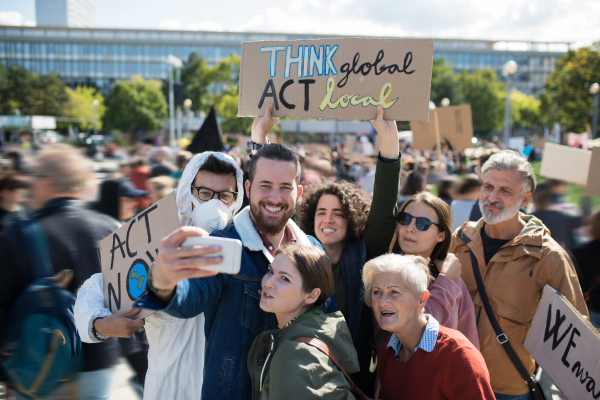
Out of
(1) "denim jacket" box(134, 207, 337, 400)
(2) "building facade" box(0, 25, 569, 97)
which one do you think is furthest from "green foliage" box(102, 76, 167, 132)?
(1) "denim jacket" box(134, 207, 337, 400)

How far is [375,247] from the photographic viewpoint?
8.84 feet

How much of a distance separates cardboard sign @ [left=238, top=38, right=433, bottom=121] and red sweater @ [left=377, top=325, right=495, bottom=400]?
1.18 m

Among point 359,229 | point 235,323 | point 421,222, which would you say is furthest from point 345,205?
point 235,323

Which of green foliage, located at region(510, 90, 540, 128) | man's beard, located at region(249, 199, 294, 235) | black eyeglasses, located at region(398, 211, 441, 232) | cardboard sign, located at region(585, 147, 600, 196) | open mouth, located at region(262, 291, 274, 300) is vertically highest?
green foliage, located at region(510, 90, 540, 128)

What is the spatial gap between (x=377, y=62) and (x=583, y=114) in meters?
33.7

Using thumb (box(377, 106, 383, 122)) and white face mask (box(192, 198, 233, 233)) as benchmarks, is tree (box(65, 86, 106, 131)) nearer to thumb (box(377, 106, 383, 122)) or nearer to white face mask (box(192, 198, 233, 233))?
white face mask (box(192, 198, 233, 233))

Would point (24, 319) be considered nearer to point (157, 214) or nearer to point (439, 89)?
point (157, 214)

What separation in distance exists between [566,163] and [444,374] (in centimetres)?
413

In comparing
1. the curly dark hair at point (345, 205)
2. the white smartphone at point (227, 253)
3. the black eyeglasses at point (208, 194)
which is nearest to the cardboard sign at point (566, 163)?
the curly dark hair at point (345, 205)

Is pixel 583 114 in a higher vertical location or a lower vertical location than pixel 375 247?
higher

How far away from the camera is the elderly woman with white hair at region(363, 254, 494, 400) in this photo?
182cm

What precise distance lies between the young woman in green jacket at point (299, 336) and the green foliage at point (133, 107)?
59.2m

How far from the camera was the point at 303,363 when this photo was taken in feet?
5.31

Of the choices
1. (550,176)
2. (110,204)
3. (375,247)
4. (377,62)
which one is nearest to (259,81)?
(377,62)
